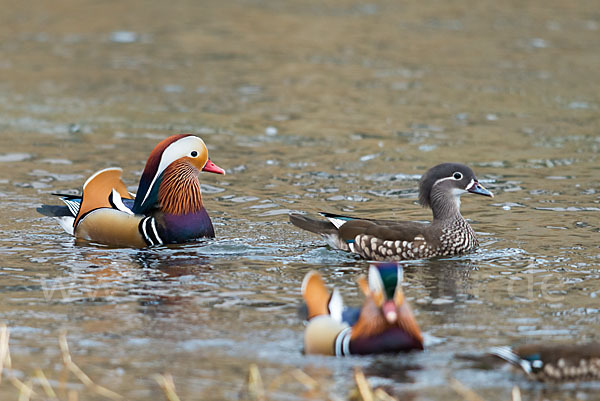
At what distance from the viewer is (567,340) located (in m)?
6.65

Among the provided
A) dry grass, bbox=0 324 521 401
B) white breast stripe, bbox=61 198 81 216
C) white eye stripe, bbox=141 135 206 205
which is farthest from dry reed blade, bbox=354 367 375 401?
white breast stripe, bbox=61 198 81 216

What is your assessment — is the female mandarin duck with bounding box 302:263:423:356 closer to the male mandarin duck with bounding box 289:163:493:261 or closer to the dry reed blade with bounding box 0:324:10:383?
the dry reed blade with bounding box 0:324:10:383

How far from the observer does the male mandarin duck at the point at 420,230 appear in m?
8.76

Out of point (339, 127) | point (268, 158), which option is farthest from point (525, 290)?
point (339, 127)

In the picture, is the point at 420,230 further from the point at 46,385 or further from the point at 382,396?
the point at 46,385

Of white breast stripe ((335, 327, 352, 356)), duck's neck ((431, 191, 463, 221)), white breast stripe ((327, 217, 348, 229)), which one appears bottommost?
white breast stripe ((335, 327, 352, 356))

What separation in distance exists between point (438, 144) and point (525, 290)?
19.5ft

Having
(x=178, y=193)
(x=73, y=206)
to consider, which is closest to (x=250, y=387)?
(x=178, y=193)

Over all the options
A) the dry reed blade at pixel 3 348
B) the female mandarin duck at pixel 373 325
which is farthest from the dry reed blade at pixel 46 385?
the female mandarin duck at pixel 373 325

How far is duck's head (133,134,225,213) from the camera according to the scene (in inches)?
371

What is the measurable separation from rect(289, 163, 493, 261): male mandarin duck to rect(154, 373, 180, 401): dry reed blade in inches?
122

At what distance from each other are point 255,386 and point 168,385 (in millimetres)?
482

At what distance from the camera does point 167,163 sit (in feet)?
31.3

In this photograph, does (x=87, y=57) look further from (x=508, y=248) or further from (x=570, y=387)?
(x=570, y=387)
